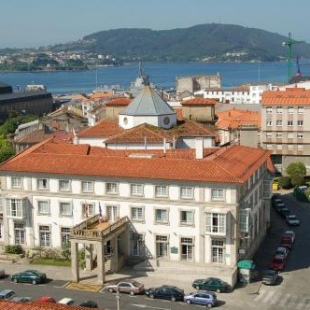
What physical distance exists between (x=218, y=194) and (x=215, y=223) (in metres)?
2.56

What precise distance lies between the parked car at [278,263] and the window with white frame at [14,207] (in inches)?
972

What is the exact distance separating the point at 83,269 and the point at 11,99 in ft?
449

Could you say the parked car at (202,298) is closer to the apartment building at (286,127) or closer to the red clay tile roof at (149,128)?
the red clay tile roof at (149,128)

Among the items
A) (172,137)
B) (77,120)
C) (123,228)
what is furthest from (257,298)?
(77,120)

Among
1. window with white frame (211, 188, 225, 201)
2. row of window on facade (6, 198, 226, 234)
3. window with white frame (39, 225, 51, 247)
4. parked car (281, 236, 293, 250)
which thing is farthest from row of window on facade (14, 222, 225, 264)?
parked car (281, 236, 293, 250)

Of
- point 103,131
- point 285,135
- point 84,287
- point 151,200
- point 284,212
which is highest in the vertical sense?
point 103,131

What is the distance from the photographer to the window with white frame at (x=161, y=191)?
186ft

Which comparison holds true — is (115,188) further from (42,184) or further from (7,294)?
(7,294)

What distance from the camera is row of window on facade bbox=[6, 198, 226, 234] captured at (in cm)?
5475

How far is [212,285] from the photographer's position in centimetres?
5162

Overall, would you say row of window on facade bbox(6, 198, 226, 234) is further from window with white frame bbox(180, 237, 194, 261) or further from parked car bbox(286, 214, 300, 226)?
parked car bbox(286, 214, 300, 226)

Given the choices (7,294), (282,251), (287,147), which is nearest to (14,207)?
(7,294)

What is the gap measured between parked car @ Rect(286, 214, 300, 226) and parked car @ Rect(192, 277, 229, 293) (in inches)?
866

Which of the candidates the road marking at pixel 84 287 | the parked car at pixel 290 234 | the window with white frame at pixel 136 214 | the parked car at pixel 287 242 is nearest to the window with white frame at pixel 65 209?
the window with white frame at pixel 136 214
